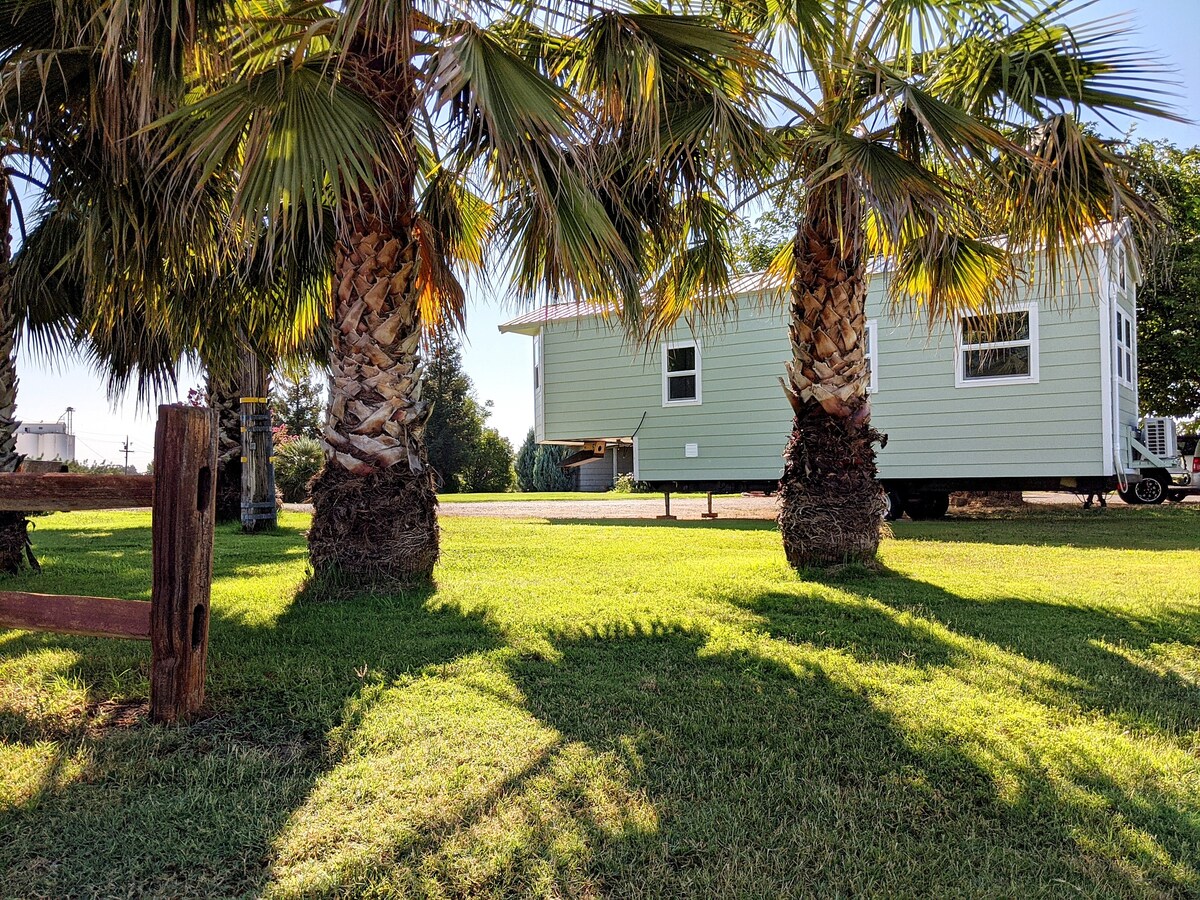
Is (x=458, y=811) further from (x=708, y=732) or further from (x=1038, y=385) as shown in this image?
(x=1038, y=385)

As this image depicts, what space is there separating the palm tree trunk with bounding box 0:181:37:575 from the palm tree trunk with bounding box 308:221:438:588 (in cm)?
Answer: 259

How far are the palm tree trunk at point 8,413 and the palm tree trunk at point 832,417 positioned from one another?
580 centimetres

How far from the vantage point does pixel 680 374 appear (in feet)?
41.2

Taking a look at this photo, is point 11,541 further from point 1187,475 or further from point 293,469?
point 1187,475

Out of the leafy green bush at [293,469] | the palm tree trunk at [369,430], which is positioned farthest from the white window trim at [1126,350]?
the leafy green bush at [293,469]

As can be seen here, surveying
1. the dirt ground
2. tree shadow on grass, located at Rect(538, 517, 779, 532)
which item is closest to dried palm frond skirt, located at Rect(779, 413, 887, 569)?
tree shadow on grass, located at Rect(538, 517, 779, 532)

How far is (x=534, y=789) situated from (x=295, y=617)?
254 cm

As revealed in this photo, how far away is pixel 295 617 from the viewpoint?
4320 mm

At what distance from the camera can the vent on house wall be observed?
1164 cm

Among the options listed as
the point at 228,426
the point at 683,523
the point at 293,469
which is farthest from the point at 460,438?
the point at 683,523

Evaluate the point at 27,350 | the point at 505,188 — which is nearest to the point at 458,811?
the point at 505,188

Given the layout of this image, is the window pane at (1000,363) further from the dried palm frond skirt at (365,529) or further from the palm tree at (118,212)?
the palm tree at (118,212)

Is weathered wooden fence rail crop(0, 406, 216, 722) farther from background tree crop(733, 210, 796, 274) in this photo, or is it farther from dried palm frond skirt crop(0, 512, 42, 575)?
background tree crop(733, 210, 796, 274)

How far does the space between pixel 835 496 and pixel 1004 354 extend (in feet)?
19.7
